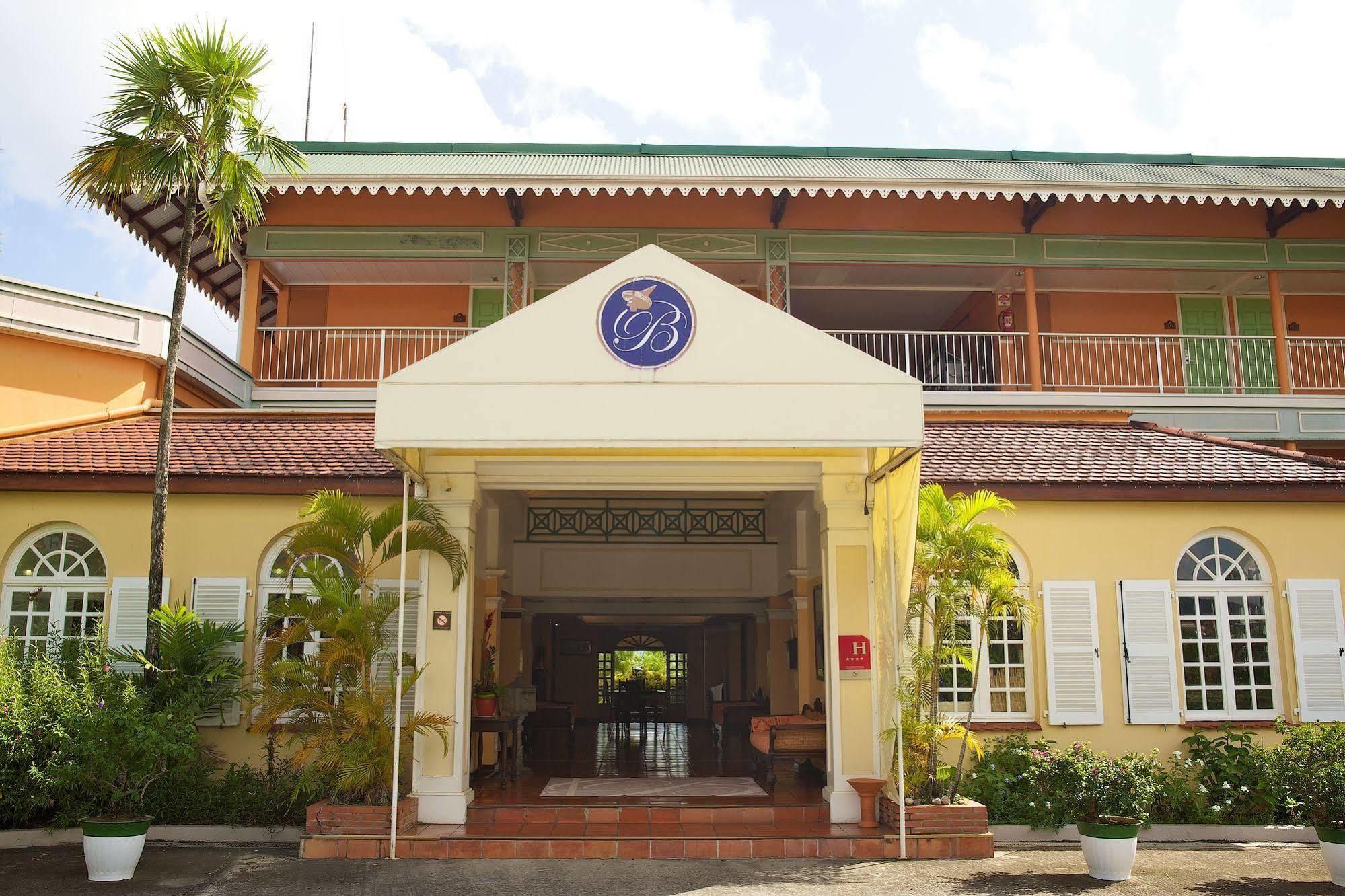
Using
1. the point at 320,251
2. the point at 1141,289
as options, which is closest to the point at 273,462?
the point at 320,251

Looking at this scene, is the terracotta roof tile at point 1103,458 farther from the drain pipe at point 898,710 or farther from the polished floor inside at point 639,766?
the polished floor inside at point 639,766

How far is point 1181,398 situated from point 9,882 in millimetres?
14071

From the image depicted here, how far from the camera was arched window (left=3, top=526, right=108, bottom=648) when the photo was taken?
33.3 feet

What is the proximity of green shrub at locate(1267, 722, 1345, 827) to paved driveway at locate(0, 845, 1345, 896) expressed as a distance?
22.0 inches

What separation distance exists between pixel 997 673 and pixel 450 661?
16.2 feet

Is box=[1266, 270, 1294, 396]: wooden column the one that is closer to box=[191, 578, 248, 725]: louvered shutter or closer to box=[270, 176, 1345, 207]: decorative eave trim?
box=[270, 176, 1345, 207]: decorative eave trim

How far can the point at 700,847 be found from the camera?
8648 millimetres

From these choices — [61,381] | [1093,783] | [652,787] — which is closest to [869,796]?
[1093,783]

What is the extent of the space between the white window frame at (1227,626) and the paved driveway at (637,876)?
1.62 metres

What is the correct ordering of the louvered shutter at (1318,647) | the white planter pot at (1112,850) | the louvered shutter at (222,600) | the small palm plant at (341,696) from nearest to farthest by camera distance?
1. the white planter pot at (1112,850)
2. the small palm plant at (341,696)
3. the louvered shutter at (222,600)
4. the louvered shutter at (1318,647)

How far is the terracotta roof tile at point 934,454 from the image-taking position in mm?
10375

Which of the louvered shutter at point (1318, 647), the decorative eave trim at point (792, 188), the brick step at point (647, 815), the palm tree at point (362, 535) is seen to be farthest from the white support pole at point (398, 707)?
the louvered shutter at point (1318, 647)

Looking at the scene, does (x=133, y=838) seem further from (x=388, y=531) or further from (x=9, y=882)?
(x=388, y=531)

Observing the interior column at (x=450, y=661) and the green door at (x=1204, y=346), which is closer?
the interior column at (x=450, y=661)
